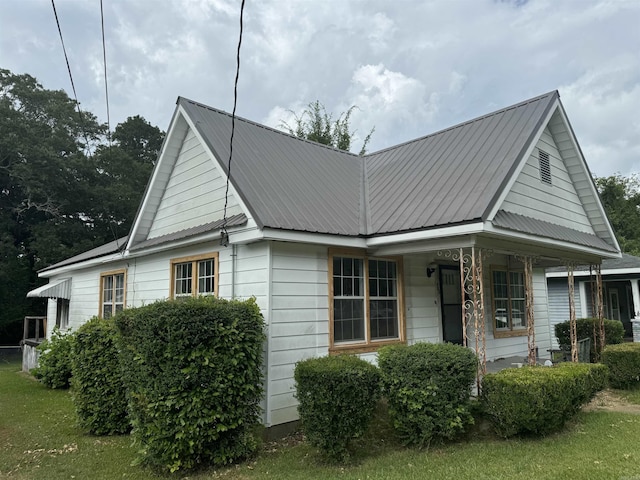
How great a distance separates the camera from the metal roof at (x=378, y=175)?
709 centimetres

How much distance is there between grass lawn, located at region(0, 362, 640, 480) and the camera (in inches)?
191

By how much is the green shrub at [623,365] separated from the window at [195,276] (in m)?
7.86

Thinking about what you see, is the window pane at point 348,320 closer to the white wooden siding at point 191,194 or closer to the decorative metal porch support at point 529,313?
the white wooden siding at point 191,194

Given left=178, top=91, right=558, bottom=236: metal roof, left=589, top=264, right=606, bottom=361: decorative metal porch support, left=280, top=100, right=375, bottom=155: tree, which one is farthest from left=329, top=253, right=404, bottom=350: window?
left=280, top=100, right=375, bottom=155: tree

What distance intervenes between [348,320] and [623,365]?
18.7 ft

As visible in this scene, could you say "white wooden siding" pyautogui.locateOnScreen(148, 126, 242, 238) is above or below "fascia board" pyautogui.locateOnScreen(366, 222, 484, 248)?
above

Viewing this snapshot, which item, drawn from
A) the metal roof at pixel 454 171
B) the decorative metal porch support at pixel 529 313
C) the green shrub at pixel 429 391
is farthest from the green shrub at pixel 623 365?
the green shrub at pixel 429 391

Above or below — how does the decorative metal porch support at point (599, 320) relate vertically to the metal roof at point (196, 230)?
below

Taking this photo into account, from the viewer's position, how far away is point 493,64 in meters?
13.8

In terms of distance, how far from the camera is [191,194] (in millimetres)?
9109

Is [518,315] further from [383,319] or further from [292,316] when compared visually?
[292,316]

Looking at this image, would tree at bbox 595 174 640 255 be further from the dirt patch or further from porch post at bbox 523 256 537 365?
porch post at bbox 523 256 537 365

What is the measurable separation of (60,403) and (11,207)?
21514 millimetres

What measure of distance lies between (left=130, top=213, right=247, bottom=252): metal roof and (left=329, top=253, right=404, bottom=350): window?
1647mm
